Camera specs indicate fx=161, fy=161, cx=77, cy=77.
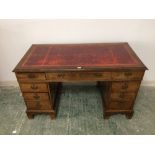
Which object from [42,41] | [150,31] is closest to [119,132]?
[150,31]

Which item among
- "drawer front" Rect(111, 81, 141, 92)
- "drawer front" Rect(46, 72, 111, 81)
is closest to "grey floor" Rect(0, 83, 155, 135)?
"drawer front" Rect(111, 81, 141, 92)

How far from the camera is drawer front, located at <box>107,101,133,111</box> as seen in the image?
1629 mm

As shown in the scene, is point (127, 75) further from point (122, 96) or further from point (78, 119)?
point (78, 119)

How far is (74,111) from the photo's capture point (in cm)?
188

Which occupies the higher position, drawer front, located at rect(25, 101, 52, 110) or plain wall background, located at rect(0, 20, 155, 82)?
plain wall background, located at rect(0, 20, 155, 82)

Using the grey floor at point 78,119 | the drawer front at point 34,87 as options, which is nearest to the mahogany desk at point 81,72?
the drawer front at point 34,87

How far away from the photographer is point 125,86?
1.50 meters

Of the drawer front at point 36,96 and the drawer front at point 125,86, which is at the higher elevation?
the drawer front at point 125,86

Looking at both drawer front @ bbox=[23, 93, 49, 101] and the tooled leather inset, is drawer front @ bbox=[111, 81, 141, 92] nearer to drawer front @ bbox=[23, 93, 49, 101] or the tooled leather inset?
the tooled leather inset

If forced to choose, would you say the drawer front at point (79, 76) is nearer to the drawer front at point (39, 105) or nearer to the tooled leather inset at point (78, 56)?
the tooled leather inset at point (78, 56)

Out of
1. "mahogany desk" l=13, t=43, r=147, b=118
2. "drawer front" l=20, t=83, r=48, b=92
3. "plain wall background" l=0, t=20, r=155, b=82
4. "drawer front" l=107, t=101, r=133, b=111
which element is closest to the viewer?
"mahogany desk" l=13, t=43, r=147, b=118

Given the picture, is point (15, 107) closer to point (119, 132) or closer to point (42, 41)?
point (42, 41)

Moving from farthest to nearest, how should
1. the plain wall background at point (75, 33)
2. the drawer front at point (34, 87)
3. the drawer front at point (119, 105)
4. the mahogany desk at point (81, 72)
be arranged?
the plain wall background at point (75, 33) < the drawer front at point (119, 105) < the drawer front at point (34, 87) < the mahogany desk at point (81, 72)

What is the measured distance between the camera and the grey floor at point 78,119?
64.7 inches
